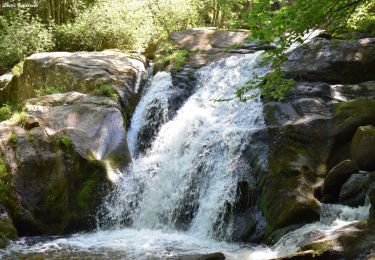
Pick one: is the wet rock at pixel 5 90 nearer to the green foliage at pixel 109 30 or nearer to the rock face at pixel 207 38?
the green foliage at pixel 109 30

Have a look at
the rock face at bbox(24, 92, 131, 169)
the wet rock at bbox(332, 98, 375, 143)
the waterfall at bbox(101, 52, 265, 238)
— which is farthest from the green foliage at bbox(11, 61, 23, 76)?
the wet rock at bbox(332, 98, 375, 143)

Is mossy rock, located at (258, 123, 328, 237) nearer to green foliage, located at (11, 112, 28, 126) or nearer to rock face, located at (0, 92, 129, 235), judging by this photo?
rock face, located at (0, 92, 129, 235)

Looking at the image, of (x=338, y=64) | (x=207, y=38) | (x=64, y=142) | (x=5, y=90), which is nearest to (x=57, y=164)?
(x=64, y=142)

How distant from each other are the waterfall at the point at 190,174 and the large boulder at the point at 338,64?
1.32 metres

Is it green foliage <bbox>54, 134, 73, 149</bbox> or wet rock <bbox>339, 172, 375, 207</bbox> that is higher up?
green foliage <bbox>54, 134, 73, 149</bbox>

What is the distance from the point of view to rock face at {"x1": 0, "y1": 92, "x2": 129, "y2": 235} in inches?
381

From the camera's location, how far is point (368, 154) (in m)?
7.90

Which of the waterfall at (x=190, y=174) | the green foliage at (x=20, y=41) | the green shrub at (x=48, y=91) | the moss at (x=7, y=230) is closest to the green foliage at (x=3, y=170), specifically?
the moss at (x=7, y=230)

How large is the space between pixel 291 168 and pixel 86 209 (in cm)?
451

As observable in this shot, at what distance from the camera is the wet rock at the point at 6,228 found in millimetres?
8838

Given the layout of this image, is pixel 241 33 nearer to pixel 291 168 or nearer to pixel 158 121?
pixel 158 121

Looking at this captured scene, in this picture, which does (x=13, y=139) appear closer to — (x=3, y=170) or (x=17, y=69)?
(x=3, y=170)

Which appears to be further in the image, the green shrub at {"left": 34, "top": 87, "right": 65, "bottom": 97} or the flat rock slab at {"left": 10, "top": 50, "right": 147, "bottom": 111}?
the green shrub at {"left": 34, "top": 87, "right": 65, "bottom": 97}

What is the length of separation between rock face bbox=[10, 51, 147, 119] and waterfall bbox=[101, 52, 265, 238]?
5.79 ft
